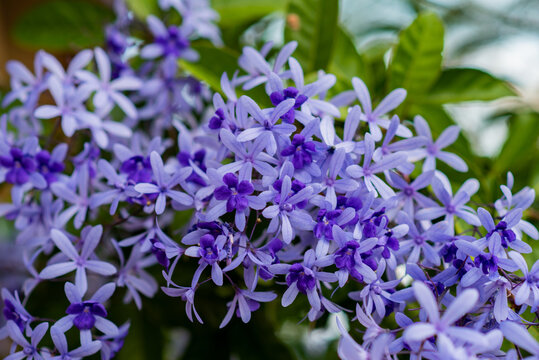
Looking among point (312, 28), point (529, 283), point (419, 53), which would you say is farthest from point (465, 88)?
point (529, 283)

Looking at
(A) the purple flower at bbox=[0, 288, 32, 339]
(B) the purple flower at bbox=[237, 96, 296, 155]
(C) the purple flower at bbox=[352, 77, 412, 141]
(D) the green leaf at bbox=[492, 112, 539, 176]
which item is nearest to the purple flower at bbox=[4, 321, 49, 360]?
(A) the purple flower at bbox=[0, 288, 32, 339]

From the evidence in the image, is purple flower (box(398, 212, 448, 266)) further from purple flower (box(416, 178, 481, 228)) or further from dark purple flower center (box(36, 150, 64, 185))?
dark purple flower center (box(36, 150, 64, 185))

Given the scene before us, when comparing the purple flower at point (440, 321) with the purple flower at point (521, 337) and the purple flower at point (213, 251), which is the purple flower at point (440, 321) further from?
the purple flower at point (213, 251)

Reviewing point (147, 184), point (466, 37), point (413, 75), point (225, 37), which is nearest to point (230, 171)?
point (147, 184)

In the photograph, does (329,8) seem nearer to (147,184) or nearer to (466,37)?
(147,184)

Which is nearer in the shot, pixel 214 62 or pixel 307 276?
pixel 307 276

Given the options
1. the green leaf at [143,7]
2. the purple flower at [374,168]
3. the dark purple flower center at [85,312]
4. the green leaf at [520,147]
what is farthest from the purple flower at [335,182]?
the green leaf at [143,7]

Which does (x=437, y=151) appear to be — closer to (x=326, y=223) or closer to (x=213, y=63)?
(x=326, y=223)
